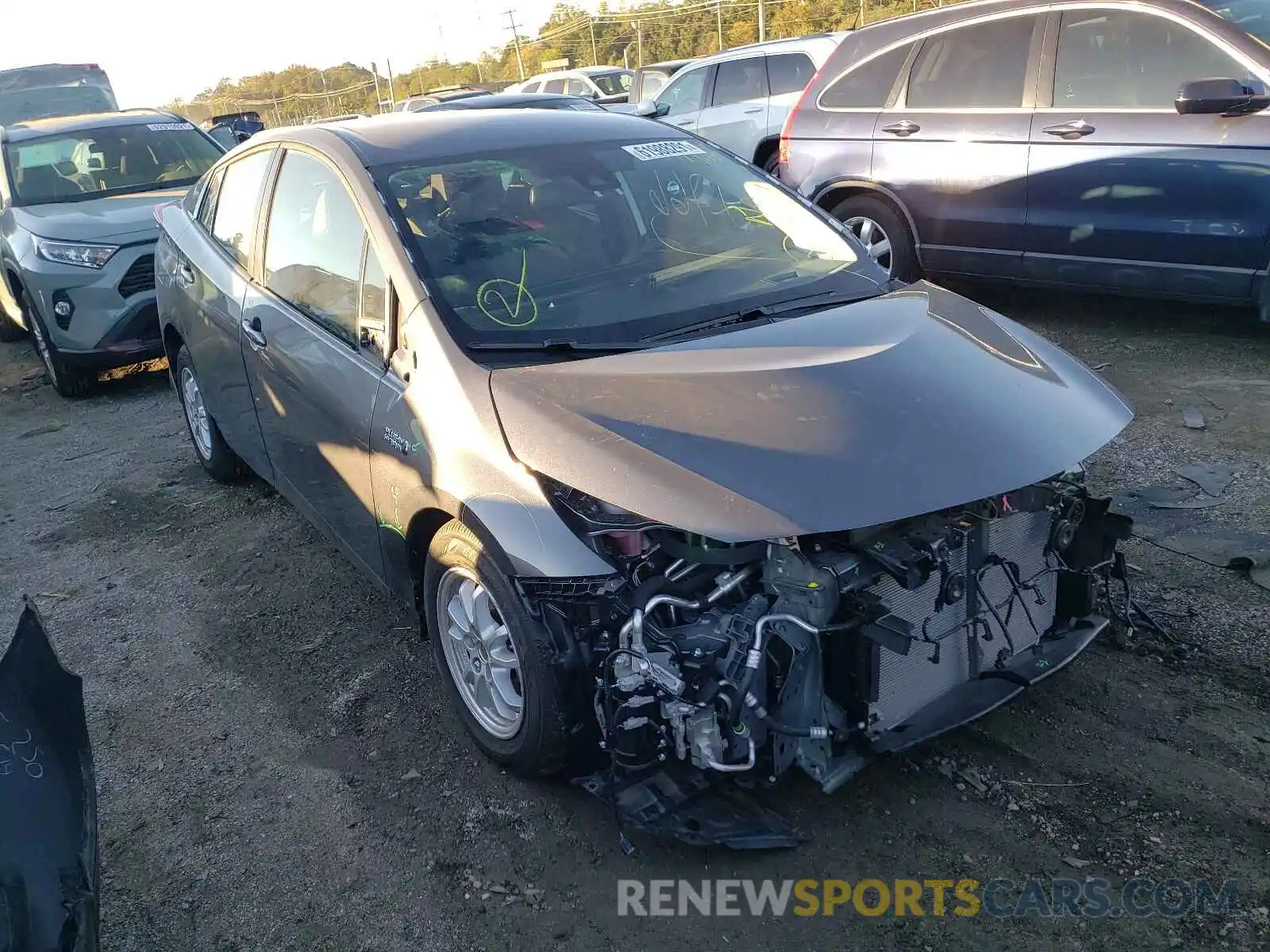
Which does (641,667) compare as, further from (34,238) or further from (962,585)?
(34,238)

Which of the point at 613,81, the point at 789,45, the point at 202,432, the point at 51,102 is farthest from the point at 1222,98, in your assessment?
the point at 51,102

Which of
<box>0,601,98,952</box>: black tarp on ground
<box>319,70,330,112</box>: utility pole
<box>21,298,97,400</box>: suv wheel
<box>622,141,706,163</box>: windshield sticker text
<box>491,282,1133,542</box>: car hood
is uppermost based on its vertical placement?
<box>319,70,330,112</box>: utility pole

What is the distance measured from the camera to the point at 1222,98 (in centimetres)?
525

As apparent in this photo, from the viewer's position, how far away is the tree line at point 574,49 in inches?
1460

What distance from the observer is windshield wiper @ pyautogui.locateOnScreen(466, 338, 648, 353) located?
10.1ft

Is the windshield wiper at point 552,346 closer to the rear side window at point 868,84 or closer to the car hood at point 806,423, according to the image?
the car hood at point 806,423

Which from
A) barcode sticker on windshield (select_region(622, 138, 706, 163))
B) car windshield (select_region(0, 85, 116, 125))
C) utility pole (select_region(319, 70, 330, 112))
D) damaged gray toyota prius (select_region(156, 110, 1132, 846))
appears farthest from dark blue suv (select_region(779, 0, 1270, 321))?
utility pole (select_region(319, 70, 330, 112))

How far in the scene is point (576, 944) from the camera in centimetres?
250

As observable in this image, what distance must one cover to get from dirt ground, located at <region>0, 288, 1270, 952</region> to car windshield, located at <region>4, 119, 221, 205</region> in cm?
480

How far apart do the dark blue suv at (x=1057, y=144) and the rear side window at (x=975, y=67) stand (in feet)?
0.03

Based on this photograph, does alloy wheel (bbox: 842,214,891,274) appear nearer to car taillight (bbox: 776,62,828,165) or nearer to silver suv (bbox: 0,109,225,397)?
car taillight (bbox: 776,62,828,165)

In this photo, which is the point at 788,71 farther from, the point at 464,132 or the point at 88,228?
the point at 464,132

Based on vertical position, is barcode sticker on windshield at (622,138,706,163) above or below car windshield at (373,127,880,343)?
above

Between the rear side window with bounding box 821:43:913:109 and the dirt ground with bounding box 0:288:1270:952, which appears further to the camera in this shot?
the rear side window with bounding box 821:43:913:109
